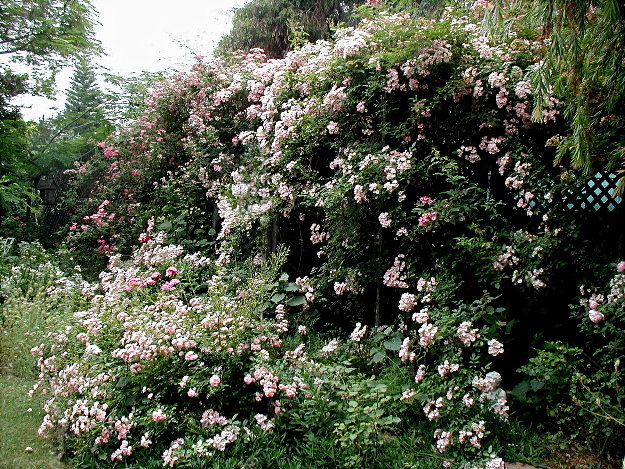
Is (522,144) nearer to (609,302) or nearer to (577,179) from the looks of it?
(577,179)

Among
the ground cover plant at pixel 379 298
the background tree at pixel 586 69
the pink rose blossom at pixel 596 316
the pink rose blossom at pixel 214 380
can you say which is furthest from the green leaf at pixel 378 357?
the background tree at pixel 586 69

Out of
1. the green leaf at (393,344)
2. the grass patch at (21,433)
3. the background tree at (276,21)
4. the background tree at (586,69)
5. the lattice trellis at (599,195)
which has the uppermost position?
the background tree at (276,21)

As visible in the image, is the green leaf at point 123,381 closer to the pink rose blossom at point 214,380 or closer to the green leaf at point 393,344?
the pink rose blossom at point 214,380

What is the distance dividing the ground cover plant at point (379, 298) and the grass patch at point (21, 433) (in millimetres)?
134

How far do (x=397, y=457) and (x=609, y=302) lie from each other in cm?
138

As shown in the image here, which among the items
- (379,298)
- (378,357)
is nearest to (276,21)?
(379,298)

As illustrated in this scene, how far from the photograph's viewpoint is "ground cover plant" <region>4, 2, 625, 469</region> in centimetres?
261

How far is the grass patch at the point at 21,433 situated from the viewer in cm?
263

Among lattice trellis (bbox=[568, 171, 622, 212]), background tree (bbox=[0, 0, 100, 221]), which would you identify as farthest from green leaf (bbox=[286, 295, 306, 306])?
background tree (bbox=[0, 0, 100, 221])

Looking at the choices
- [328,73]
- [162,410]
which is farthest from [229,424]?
[328,73]

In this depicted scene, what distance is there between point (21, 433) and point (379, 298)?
8.17ft

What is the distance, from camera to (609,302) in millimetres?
2652

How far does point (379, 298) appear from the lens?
152 inches

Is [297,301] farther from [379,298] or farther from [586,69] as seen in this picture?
[586,69]
